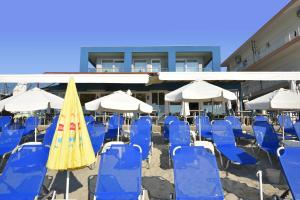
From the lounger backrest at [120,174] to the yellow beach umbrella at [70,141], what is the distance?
0.55 metres

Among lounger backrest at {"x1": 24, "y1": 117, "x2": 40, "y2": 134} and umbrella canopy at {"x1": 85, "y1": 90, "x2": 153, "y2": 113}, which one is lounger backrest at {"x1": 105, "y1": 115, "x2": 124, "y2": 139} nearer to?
umbrella canopy at {"x1": 85, "y1": 90, "x2": 153, "y2": 113}

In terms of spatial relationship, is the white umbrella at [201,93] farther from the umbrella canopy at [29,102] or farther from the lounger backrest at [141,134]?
the umbrella canopy at [29,102]

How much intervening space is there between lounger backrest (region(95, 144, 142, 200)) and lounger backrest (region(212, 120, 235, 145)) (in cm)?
330

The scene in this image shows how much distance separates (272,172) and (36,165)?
4447 mm

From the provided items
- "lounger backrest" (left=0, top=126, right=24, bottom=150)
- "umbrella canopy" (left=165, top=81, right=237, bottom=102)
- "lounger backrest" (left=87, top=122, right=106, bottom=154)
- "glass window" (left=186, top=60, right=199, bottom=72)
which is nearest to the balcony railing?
"glass window" (left=186, top=60, right=199, bottom=72)

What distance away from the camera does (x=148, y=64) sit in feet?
87.2

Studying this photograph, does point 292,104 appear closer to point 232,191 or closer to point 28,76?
point 232,191

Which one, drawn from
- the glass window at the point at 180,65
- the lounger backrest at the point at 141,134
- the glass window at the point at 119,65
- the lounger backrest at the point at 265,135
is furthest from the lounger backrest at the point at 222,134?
the glass window at the point at 119,65

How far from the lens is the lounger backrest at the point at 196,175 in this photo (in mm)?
3881

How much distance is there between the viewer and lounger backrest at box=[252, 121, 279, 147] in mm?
6941

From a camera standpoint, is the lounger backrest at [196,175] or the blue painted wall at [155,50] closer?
the lounger backrest at [196,175]

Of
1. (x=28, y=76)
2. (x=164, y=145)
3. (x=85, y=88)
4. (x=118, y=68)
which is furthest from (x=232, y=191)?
(x=118, y=68)

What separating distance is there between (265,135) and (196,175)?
12.2 feet

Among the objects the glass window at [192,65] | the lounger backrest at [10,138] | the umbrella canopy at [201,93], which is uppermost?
the glass window at [192,65]
